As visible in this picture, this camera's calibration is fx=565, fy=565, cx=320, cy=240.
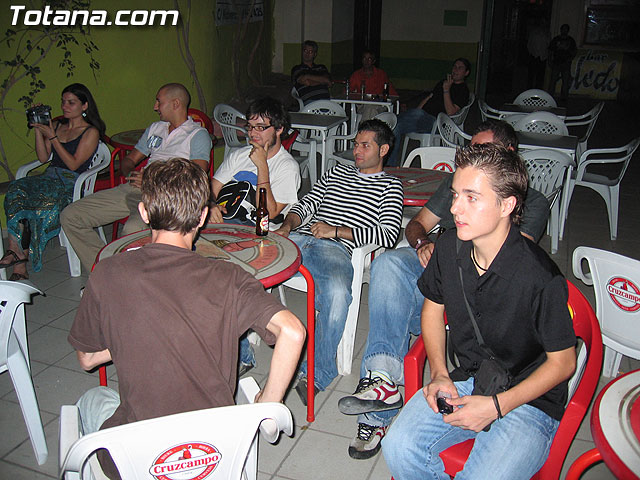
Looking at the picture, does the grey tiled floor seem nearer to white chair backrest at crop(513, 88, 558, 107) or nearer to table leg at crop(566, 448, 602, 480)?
table leg at crop(566, 448, 602, 480)

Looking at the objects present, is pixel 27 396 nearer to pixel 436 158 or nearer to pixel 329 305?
pixel 329 305

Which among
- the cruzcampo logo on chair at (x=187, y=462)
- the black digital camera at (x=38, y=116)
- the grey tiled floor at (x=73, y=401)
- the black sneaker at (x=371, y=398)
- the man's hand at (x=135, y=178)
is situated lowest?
the grey tiled floor at (x=73, y=401)

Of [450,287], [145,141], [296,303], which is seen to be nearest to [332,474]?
[450,287]

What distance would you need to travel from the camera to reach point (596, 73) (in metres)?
13.0

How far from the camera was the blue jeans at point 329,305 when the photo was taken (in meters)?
2.57

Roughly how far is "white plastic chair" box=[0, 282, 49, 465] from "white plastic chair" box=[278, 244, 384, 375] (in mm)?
1132

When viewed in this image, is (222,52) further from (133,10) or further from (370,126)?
(370,126)

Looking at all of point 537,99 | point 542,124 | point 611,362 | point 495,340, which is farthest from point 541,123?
point 495,340

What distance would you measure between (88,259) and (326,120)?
266 centimetres

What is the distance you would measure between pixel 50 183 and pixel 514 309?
131 inches

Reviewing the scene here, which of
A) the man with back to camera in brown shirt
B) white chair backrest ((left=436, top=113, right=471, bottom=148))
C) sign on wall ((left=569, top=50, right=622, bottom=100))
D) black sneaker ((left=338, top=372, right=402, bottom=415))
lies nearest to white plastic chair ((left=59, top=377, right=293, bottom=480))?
the man with back to camera in brown shirt

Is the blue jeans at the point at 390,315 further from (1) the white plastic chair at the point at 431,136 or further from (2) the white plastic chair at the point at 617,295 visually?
(1) the white plastic chair at the point at 431,136

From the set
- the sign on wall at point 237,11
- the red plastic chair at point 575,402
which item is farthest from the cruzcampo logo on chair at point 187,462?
the sign on wall at point 237,11

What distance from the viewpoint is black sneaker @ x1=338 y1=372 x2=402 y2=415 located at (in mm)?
2170
